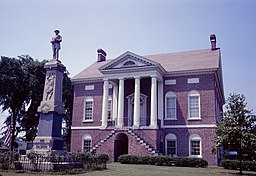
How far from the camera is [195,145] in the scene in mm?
30422

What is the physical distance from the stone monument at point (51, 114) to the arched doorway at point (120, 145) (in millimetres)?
12445

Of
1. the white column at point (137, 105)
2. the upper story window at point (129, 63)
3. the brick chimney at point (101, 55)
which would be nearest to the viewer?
the white column at point (137, 105)

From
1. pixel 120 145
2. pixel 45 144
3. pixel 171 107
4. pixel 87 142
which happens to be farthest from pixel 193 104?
pixel 45 144

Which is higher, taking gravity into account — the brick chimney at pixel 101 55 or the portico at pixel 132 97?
the brick chimney at pixel 101 55

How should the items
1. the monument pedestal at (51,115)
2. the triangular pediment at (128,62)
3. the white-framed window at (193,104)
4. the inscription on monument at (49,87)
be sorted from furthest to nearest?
the triangular pediment at (128,62)
the white-framed window at (193,104)
the inscription on monument at (49,87)
the monument pedestal at (51,115)

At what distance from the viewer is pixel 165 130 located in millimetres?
32031

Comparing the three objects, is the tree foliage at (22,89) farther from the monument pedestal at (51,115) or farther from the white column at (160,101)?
the monument pedestal at (51,115)

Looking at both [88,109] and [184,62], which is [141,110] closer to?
[88,109]

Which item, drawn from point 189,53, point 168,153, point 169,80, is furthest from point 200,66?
point 168,153

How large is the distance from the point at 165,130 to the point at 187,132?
2455 millimetres

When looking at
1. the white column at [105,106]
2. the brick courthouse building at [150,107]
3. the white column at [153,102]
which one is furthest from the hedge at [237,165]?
the white column at [105,106]

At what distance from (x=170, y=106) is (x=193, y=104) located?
8.52ft

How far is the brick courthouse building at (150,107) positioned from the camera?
30.1 metres

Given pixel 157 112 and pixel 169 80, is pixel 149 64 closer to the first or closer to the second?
pixel 169 80
